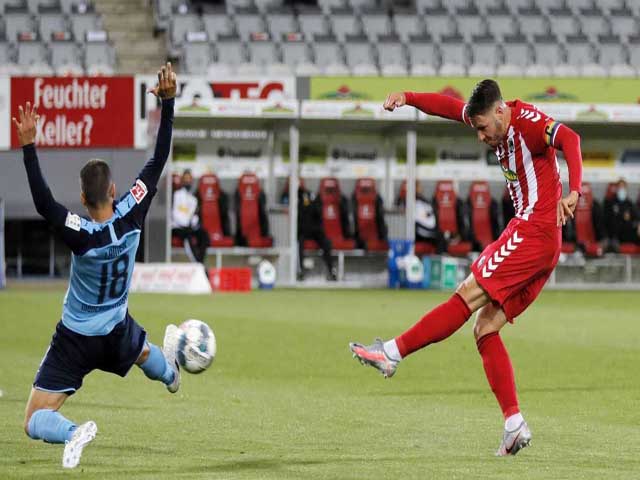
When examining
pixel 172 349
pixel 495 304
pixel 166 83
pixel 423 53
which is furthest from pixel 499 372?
pixel 423 53

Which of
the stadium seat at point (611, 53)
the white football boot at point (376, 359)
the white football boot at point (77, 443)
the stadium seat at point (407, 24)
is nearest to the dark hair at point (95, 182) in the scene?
the white football boot at point (77, 443)

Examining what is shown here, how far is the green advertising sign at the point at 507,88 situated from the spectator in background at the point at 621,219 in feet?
6.24

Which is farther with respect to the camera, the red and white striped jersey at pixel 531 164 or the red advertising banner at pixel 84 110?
the red advertising banner at pixel 84 110

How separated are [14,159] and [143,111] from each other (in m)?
2.64

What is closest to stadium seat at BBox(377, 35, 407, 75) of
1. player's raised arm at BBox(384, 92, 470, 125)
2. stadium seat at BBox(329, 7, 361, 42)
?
stadium seat at BBox(329, 7, 361, 42)

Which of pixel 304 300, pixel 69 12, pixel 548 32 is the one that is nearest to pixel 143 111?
pixel 69 12

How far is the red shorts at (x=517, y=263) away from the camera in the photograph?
7.36 metres

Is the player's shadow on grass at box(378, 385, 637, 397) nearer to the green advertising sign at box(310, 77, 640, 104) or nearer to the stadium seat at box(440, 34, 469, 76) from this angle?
the green advertising sign at box(310, 77, 640, 104)

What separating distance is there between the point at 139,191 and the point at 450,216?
21.2 meters

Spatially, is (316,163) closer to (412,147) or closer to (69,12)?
(412,147)

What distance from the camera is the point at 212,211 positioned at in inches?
1067

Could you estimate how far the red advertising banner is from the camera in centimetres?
2675

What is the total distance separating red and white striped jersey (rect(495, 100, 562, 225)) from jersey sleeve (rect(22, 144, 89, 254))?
233 centimetres

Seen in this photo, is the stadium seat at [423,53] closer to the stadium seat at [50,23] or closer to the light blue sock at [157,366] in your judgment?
the stadium seat at [50,23]
